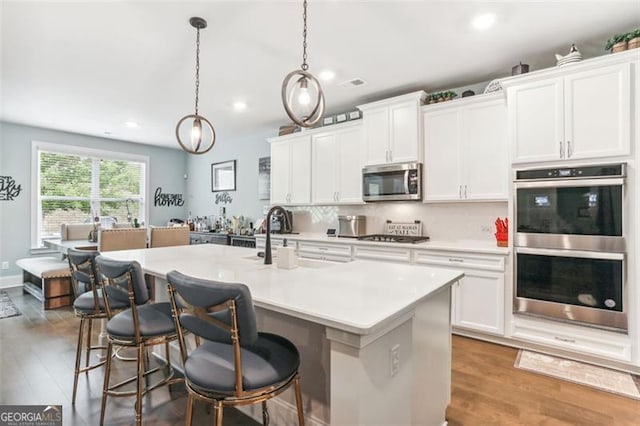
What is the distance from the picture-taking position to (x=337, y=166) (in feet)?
14.7

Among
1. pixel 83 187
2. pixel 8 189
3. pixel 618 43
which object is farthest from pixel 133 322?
pixel 83 187

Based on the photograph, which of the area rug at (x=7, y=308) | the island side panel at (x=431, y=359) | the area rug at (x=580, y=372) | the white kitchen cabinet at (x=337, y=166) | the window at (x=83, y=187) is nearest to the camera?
the island side panel at (x=431, y=359)

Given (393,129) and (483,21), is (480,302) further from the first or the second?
(483,21)

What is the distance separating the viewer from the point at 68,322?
3674 millimetres

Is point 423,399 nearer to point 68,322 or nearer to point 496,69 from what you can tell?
point 496,69

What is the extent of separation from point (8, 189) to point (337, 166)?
5345 millimetres

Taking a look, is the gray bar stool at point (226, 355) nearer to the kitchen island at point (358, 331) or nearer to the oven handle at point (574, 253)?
the kitchen island at point (358, 331)

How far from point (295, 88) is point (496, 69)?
2341 mm

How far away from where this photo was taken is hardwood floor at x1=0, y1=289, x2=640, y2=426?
196 cm

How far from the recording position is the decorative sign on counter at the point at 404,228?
13.1 feet

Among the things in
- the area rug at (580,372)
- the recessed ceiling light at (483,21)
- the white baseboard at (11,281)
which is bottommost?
the area rug at (580,372)

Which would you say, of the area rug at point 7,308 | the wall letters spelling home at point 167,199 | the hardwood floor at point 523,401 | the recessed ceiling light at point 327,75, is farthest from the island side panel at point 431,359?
the wall letters spelling home at point 167,199

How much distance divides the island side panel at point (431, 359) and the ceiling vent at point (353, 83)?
264 cm

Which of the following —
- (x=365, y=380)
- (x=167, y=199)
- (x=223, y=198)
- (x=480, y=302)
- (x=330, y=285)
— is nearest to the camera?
(x=365, y=380)
